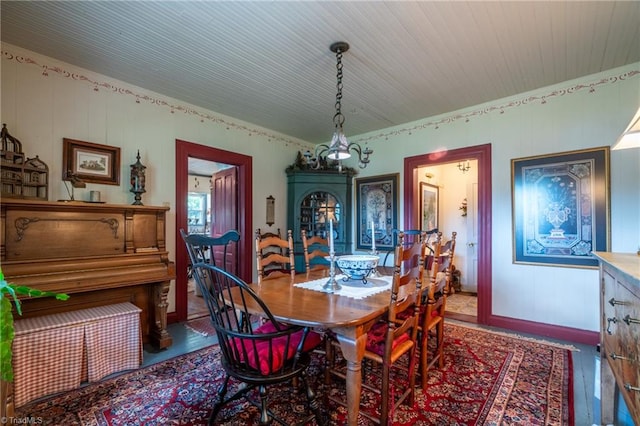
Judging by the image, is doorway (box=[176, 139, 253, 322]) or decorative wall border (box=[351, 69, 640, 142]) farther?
doorway (box=[176, 139, 253, 322])

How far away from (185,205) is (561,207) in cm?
429

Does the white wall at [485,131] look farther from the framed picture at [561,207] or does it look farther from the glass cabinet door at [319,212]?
the glass cabinet door at [319,212]

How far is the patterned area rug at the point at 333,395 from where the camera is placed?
182cm

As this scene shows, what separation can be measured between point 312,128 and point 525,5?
3.06 metres

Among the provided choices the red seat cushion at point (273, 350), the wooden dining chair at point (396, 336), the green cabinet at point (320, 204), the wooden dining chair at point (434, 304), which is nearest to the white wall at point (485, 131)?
the green cabinet at point (320, 204)

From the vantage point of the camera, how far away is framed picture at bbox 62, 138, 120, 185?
9.31 feet

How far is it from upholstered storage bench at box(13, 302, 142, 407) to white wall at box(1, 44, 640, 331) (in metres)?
1.11

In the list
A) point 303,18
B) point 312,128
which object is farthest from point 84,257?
point 312,128

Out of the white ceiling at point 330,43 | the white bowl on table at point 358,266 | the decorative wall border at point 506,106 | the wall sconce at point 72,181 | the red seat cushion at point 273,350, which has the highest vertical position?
the white ceiling at point 330,43

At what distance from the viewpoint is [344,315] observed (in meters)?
1.51

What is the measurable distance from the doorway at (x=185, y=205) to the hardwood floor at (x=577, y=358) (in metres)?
0.43

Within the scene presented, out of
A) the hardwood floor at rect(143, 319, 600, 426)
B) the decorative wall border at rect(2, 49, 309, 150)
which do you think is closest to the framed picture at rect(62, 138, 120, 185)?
the decorative wall border at rect(2, 49, 309, 150)

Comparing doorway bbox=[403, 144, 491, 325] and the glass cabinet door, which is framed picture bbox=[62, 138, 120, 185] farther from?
doorway bbox=[403, 144, 491, 325]

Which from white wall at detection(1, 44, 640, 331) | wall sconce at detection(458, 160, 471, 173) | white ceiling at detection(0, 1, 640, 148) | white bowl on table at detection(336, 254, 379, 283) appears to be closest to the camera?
white ceiling at detection(0, 1, 640, 148)
